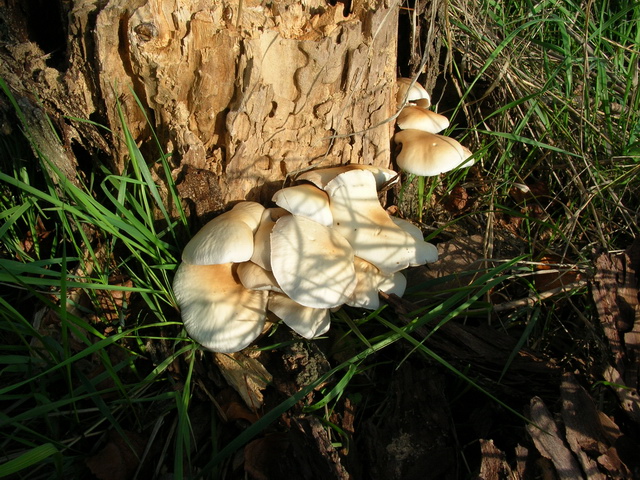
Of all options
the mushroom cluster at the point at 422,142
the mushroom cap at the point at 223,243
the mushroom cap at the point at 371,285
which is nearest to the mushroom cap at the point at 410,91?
the mushroom cluster at the point at 422,142

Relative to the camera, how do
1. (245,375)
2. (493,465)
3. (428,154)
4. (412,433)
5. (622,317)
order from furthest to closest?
(428,154) → (245,375) → (622,317) → (412,433) → (493,465)

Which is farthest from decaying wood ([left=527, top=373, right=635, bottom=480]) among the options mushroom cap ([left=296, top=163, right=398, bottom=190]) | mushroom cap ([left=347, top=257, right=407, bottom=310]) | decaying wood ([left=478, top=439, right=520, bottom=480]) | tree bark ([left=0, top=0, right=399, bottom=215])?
tree bark ([left=0, top=0, right=399, bottom=215])

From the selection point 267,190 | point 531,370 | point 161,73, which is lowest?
point 531,370

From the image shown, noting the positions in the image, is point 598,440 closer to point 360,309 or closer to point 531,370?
point 531,370

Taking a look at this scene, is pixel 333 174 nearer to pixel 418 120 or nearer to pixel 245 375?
pixel 418 120

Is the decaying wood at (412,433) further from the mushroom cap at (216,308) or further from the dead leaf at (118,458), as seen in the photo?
the dead leaf at (118,458)

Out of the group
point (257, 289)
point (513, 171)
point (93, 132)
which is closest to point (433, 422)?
point (257, 289)

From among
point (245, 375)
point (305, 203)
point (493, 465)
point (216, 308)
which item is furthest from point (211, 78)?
point (493, 465)
